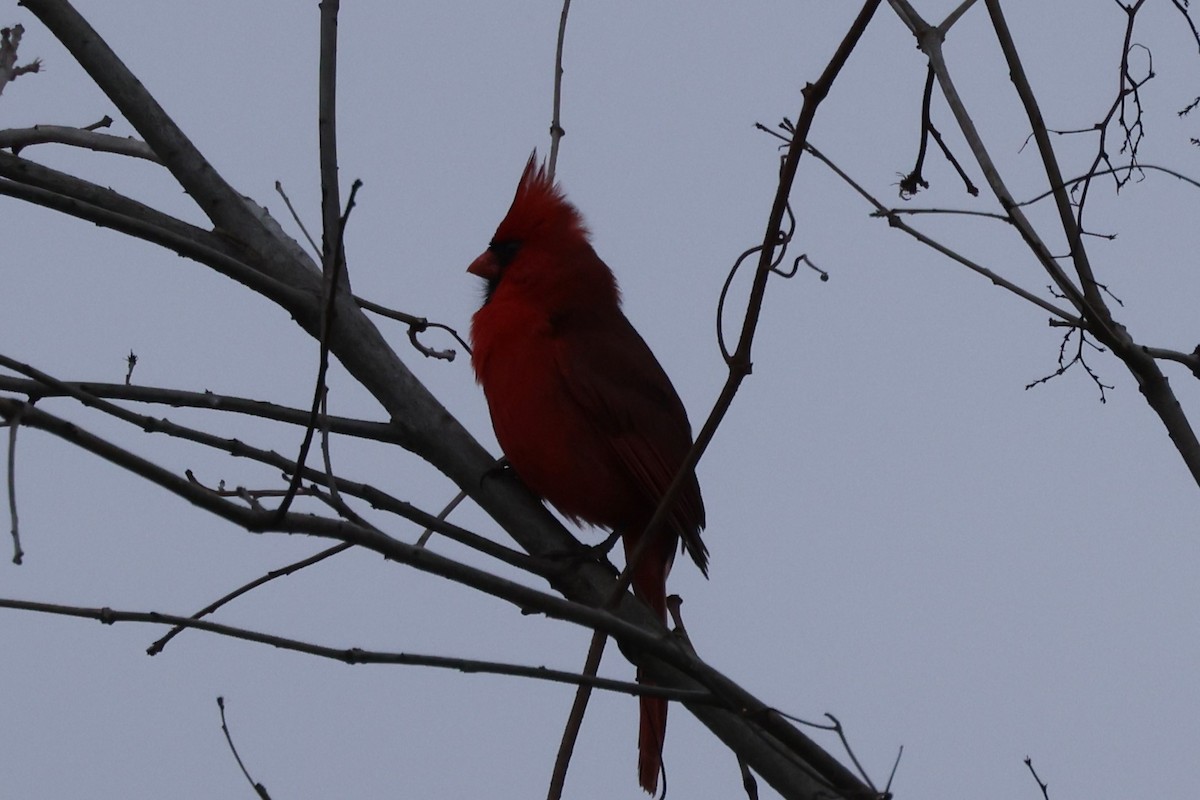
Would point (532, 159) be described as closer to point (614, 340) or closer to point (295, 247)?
point (614, 340)

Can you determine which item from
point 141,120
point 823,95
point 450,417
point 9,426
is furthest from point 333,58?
point 9,426

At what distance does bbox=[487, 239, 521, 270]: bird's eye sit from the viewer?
400cm

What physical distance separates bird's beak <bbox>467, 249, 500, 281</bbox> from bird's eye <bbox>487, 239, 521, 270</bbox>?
0.01 m

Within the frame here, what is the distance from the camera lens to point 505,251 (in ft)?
13.2

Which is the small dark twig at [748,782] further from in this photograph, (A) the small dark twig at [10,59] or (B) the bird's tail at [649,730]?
(A) the small dark twig at [10,59]

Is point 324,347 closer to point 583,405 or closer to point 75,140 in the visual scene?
point 75,140

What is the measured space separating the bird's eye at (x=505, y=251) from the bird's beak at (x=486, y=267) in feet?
0.04

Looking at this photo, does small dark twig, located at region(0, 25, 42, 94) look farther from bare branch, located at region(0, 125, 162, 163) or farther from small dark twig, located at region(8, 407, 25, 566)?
small dark twig, located at region(8, 407, 25, 566)

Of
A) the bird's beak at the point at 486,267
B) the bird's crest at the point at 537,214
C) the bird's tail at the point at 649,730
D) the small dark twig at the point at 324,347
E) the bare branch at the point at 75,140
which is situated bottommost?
the small dark twig at the point at 324,347

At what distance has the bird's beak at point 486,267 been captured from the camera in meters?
3.99

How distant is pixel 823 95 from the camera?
2.02 meters

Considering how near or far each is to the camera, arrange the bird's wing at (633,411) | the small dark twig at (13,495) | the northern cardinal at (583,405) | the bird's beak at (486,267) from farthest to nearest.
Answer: the bird's beak at (486,267) → the bird's wing at (633,411) → the northern cardinal at (583,405) → the small dark twig at (13,495)

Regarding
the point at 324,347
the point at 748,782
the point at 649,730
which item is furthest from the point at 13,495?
the point at 649,730

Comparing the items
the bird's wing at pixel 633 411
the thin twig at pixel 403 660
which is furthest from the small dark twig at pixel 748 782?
the bird's wing at pixel 633 411
